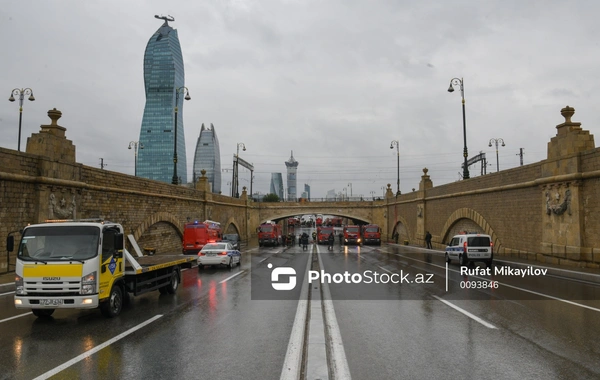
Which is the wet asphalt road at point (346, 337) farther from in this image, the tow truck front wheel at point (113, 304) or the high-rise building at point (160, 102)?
the high-rise building at point (160, 102)

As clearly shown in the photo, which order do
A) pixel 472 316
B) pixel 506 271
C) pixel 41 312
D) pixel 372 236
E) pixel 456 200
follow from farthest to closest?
pixel 372 236
pixel 456 200
pixel 506 271
pixel 41 312
pixel 472 316

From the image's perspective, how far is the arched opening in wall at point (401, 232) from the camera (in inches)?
2046

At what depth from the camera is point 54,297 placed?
29.0ft

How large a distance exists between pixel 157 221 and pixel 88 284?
21.5m

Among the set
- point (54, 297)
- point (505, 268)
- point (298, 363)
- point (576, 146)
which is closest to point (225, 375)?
point (298, 363)

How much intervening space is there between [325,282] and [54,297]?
9333 millimetres

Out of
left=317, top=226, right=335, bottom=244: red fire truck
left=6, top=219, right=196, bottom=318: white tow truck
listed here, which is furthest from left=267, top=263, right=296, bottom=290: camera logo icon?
left=317, top=226, right=335, bottom=244: red fire truck

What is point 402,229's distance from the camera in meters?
54.0

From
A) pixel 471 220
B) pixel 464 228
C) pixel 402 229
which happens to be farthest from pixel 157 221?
pixel 402 229

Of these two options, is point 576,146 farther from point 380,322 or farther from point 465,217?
point 380,322

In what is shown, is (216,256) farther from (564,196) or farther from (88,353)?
(564,196)

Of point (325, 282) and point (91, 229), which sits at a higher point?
point (91, 229)

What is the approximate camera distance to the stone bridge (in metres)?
18.0

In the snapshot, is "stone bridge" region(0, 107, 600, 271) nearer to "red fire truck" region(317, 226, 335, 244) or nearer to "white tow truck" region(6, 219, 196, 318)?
"white tow truck" region(6, 219, 196, 318)
